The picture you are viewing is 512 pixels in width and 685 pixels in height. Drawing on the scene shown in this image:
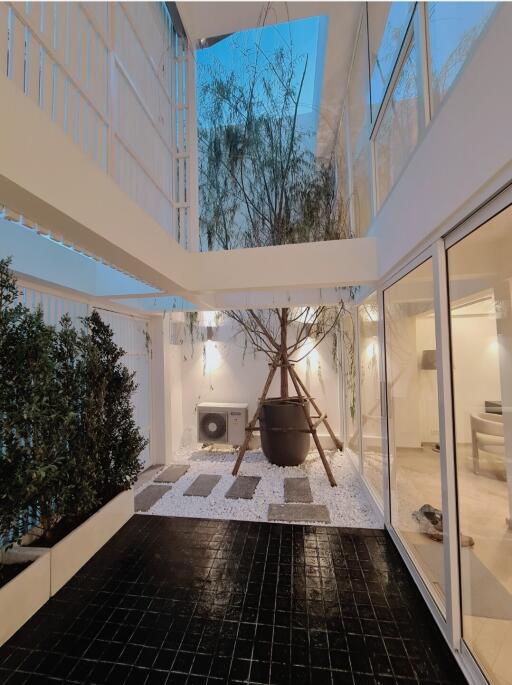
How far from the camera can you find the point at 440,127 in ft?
5.60

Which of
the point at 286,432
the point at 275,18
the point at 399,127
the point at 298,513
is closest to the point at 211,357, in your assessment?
the point at 286,432

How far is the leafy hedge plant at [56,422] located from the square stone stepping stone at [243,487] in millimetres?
1346

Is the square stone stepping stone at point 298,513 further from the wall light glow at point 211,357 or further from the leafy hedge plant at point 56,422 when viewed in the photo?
the wall light glow at point 211,357

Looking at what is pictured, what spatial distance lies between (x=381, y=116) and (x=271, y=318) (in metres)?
3.57

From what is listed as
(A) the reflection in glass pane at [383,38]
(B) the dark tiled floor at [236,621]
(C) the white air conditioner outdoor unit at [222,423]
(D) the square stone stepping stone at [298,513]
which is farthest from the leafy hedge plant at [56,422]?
(A) the reflection in glass pane at [383,38]

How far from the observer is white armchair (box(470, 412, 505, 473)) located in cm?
162

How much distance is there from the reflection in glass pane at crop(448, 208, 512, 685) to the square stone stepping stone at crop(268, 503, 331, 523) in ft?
5.76

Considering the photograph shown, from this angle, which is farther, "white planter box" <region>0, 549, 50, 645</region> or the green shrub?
the green shrub

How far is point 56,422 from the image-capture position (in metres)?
2.48

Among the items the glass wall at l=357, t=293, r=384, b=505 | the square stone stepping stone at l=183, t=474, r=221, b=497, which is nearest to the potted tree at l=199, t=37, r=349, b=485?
the square stone stepping stone at l=183, t=474, r=221, b=497

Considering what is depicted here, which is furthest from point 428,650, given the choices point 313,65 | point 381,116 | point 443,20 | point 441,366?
point 313,65

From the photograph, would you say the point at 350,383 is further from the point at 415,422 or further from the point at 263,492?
the point at 415,422

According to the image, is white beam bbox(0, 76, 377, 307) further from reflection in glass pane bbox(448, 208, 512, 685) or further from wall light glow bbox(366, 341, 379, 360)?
reflection in glass pane bbox(448, 208, 512, 685)

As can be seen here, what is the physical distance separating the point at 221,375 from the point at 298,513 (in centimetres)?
341
